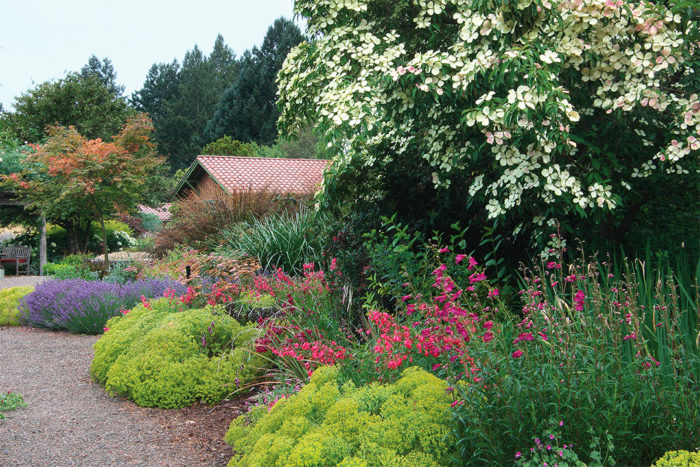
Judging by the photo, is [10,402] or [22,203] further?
[22,203]

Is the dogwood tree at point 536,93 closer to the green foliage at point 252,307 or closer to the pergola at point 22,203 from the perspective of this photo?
the green foliage at point 252,307

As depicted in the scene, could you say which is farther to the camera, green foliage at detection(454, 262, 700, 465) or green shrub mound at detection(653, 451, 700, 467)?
green foliage at detection(454, 262, 700, 465)

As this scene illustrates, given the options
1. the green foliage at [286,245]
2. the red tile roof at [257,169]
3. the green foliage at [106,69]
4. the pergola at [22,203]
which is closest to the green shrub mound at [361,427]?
the green foliage at [286,245]

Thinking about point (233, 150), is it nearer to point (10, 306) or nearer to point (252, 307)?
point (10, 306)

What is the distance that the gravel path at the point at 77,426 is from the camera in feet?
12.1

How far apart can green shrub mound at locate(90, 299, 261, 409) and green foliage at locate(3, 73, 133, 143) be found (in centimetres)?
2187

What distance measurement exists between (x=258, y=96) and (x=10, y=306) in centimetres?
3322

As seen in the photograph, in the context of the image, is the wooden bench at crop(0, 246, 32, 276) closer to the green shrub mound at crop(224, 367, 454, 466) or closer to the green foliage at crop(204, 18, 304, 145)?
the green shrub mound at crop(224, 367, 454, 466)

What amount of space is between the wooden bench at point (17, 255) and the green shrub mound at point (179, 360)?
15322 millimetres

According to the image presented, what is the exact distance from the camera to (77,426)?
14.0ft

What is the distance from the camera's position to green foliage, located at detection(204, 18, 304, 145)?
40.0 metres

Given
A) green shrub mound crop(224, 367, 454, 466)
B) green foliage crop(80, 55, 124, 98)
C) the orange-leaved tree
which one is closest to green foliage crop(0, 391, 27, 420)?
green shrub mound crop(224, 367, 454, 466)

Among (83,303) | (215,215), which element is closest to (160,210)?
(215,215)

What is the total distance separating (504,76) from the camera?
13.4 feet
